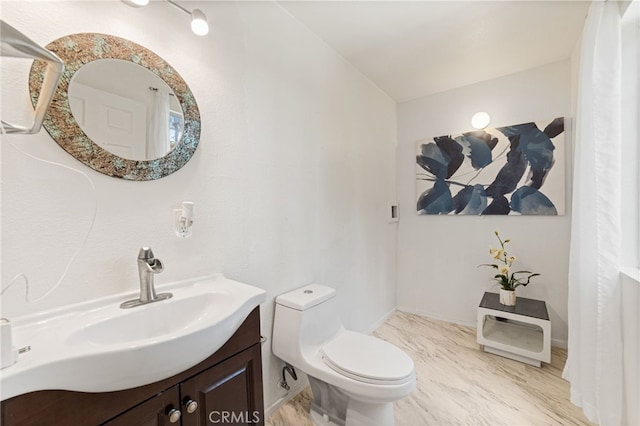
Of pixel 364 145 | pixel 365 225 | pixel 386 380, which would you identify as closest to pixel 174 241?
pixel 386 380

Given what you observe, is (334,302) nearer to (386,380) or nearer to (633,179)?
(386,380)

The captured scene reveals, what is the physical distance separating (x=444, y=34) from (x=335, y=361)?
2.13 m

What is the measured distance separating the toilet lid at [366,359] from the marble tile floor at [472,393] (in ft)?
1.43

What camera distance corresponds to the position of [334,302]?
5.20 feet

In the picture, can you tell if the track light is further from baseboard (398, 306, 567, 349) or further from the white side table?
→ baseboard (398, 306, 567, 349)

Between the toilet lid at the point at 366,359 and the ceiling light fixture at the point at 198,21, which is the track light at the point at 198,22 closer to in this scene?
the ceiling light fixture at the point at 198,21

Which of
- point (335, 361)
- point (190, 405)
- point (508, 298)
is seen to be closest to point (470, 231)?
point (508, 298)

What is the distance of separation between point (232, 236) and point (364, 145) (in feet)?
4.94

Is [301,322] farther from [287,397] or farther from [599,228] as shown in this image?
[599,228]

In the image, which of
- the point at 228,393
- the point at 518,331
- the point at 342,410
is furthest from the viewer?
the point at 518,331

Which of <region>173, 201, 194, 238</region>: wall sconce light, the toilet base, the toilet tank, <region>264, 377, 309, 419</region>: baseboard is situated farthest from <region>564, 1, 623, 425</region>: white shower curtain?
<region>173, 201, 194, 238</region>: wall sconce light

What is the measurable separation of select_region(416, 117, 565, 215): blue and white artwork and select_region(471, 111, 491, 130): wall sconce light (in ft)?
0.20

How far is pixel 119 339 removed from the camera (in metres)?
0.80

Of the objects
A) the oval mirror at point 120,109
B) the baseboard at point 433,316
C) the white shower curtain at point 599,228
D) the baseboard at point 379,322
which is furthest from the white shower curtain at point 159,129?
the baseboard at point 433,316
